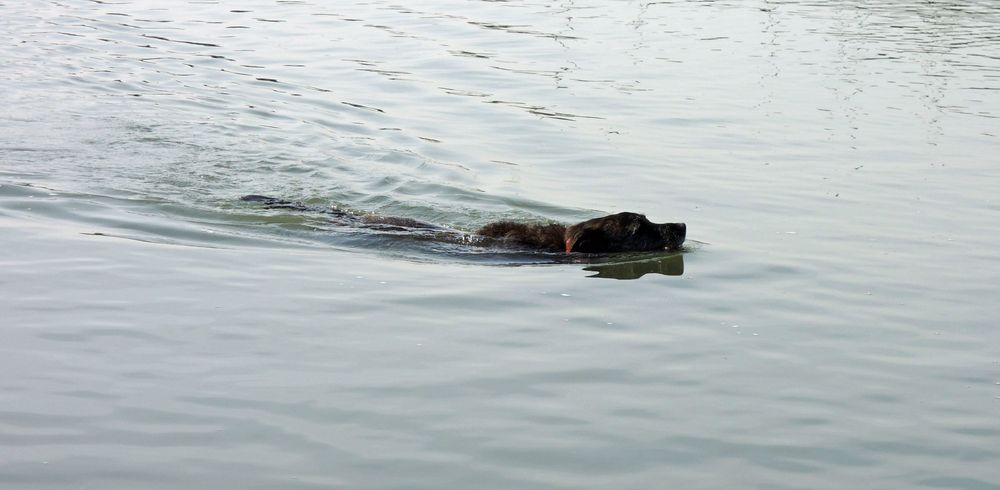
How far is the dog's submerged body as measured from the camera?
9.96 m

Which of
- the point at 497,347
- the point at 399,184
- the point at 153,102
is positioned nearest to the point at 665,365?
the point at 497,347

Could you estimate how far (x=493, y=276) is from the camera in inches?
373

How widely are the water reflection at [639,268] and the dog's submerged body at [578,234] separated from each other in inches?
4.9

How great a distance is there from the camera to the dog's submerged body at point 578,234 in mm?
9961

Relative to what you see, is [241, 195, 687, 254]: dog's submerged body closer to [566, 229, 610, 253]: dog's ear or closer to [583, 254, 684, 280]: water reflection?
[566, 229, 610, 253]: dog's ear

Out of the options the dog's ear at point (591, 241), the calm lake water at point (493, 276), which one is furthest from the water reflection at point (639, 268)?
the dog's ear at point (591, 241)

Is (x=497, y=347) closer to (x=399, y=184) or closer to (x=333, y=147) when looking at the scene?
(x=399, y=184)

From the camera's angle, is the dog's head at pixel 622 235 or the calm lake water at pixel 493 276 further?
the dog's head at pixel 622 235

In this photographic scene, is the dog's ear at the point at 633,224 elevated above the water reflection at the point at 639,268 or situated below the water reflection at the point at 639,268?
above

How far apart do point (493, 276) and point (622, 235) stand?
48.4 inches

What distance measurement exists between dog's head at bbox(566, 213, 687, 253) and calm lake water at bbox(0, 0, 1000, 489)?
0.17 meters

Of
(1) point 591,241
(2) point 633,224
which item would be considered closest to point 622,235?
(2) point 633,224

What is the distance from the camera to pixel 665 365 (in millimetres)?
7527

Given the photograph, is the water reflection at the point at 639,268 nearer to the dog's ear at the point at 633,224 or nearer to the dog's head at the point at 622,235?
the dog's head at the point at 622,235
